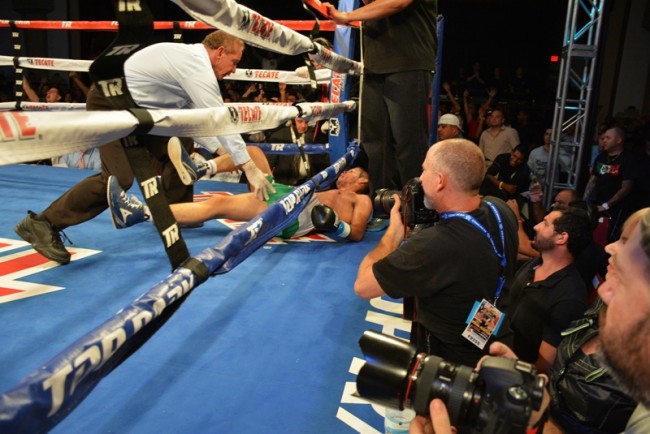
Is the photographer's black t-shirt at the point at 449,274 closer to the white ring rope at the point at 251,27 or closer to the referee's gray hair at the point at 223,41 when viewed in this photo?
the white ring rope at the point at 251,27

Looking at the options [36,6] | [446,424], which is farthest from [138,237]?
[36,6]

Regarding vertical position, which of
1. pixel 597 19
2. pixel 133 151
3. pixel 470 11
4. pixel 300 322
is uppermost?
pixel 470 11

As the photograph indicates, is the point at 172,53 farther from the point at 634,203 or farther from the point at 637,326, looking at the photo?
the point at 634,203

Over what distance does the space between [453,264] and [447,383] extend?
58 centimetres

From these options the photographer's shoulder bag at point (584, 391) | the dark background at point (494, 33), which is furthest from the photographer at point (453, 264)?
the dark background at point (494, 33)

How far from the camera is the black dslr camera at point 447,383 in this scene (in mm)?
771

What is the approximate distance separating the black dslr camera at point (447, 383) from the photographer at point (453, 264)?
513 millimetres

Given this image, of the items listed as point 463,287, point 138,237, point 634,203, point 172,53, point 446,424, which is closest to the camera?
point 446,424

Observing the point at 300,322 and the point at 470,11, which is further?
the point at 470,11

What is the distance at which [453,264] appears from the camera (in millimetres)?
1387

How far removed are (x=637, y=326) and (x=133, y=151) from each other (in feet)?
3.03

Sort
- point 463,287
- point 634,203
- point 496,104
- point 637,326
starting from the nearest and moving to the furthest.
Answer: point 637,326
point 463,287
point 634,203
point 496,104

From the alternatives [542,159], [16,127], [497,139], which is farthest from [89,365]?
[497,139]

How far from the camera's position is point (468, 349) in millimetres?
1440
